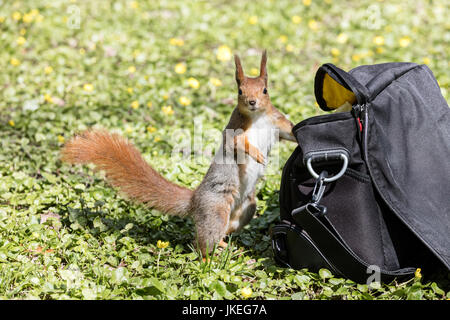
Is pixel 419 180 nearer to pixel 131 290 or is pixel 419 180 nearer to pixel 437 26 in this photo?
pixel 131 290

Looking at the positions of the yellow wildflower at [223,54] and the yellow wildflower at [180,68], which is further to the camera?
the yellow wildflower at [223,54]

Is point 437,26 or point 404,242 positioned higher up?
point 437,26

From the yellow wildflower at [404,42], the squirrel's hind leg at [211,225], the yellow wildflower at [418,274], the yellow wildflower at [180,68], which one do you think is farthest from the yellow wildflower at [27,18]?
the yellow wildflower at [418,274]

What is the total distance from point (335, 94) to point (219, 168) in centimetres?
60

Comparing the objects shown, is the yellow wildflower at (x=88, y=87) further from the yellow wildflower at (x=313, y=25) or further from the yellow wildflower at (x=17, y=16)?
the yellow wildflower at (x=313, y=25)

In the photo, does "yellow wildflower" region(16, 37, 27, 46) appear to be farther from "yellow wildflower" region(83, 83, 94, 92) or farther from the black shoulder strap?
the black shoulder strap

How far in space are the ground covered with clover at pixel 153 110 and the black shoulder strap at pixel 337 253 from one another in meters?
0.04

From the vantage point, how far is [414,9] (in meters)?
5.18

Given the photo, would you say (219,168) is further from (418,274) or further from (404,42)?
(404,42)

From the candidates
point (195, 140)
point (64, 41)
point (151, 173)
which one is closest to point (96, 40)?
point (64, 41)

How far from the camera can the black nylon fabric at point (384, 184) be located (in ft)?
6.14

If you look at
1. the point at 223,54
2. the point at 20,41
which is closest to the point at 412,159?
the point at 223,54

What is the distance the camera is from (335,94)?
7.02ft
